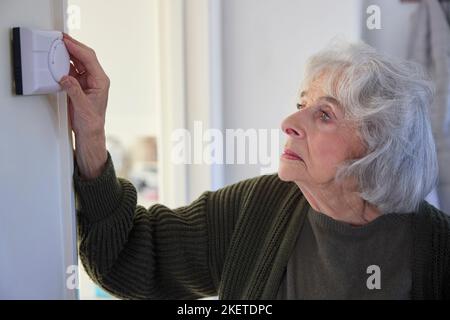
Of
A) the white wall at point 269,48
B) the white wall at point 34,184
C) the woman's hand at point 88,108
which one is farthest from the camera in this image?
the white wall at point 269,48

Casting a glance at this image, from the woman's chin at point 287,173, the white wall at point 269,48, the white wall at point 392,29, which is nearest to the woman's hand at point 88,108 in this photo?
the woman's chin at point 287,173

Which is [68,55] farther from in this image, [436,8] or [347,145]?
[436,8]

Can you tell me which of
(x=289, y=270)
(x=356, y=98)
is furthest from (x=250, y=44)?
(x=289, y=270)

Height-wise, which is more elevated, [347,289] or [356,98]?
[356,98]

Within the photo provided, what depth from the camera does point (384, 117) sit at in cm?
86

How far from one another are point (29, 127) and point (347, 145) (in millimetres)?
470

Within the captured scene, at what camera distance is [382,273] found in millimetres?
894

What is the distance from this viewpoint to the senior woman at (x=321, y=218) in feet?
2.83

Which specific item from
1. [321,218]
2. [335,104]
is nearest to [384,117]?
[335,104]

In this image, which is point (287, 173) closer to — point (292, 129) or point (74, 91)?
point (292, 129)

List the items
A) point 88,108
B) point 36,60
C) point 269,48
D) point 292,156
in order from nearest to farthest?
1. point 36,60
2. point 88,108
3. point 292,156
4. point 269,48

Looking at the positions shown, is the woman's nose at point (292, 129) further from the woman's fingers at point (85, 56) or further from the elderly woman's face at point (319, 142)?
the woman's fingers at point (85, 56)

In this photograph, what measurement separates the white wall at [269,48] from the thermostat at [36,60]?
46 centimetres

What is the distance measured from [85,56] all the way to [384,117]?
1.47 ft
